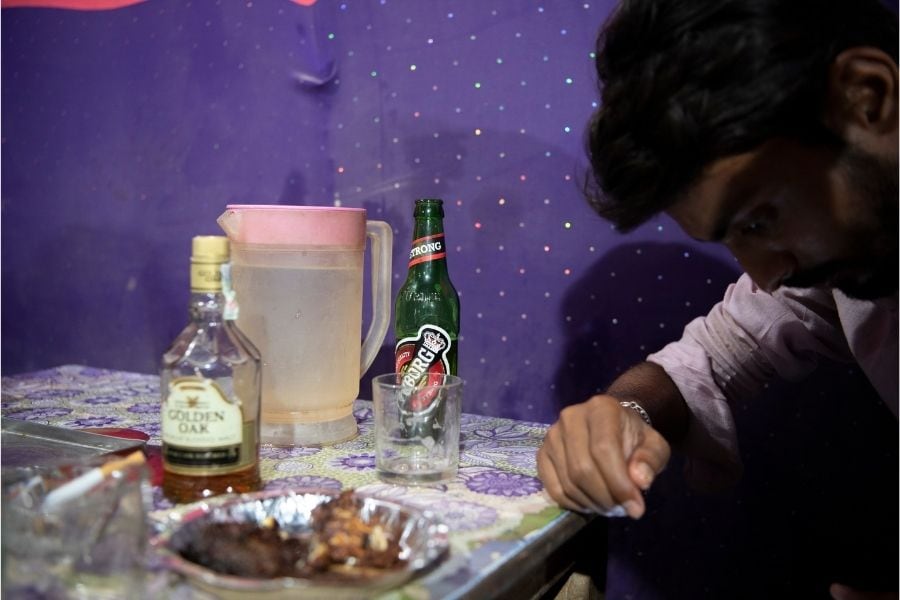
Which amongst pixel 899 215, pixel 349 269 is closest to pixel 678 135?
pixel 899 215

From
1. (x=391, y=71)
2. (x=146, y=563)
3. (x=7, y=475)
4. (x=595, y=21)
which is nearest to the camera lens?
(x=146, y=563)

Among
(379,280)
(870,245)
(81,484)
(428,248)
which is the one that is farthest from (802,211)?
(81,484)

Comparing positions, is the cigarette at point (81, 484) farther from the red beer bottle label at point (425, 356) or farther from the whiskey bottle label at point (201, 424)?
the red beer bottle label at point (425, 356)

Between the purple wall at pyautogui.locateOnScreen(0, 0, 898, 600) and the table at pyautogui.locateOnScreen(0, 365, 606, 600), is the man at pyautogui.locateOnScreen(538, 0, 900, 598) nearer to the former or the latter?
the table at pyautogui.locateOnScreen(0, 365, 606, 600)

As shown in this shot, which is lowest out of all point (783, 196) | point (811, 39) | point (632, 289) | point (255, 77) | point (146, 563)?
point (146, 563)

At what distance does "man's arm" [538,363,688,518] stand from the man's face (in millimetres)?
209

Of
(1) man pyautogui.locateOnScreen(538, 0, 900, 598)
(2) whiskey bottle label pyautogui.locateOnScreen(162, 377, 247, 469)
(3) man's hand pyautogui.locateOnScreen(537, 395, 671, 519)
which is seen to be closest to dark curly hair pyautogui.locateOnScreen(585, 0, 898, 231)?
(1) man pyautogui.locateOnScreen(538, 0, 900, 598)

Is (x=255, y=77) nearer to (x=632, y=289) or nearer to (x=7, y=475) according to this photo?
(x=632, y=289)

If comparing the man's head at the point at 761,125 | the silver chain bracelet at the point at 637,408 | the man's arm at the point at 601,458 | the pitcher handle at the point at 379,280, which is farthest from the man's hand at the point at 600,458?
the pitcher handle at the point at 379,280

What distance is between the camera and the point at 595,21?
44.9 inches

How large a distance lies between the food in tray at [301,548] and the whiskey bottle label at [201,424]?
9 centimetres

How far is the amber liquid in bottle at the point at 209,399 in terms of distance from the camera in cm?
69

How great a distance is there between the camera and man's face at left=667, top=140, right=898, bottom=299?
73cm

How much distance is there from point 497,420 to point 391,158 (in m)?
0.47
